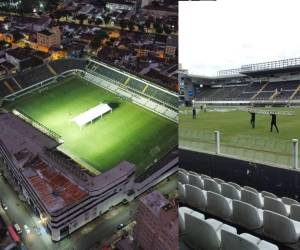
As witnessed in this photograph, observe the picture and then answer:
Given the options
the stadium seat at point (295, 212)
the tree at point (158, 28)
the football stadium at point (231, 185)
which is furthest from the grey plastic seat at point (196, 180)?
the tree at point (158, 28)

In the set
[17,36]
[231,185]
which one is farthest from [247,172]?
[17,36]

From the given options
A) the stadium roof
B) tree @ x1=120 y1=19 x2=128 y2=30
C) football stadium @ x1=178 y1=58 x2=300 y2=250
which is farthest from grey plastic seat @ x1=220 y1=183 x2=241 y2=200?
tree @ x1=120 y1=19 x2=128 y2=30

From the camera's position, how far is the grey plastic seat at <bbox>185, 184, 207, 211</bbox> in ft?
7.16

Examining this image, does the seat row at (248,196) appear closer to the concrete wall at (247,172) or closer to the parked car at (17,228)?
the concrete wall at (247,172)

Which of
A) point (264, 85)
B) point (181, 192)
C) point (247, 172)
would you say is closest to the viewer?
point (181, 192)

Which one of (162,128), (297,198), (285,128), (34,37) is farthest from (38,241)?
(285,128)

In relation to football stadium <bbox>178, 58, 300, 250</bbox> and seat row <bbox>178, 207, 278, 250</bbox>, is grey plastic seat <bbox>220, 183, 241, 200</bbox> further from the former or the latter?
seat row <bbox>178, 207, 278, 250</bbox>

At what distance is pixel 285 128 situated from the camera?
20.5ft

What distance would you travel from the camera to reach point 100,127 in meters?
1.83

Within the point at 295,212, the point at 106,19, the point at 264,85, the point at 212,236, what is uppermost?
the point at 106,19

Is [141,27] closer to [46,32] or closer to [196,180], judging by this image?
[46,32]

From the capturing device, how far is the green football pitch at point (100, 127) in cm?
172

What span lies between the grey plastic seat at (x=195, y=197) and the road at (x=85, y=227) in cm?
54

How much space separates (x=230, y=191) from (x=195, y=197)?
0.90 ft
